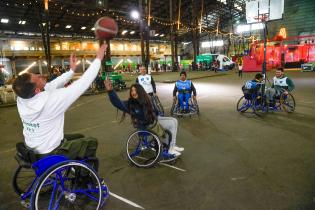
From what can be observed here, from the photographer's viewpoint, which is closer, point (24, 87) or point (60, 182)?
point (24, 87)

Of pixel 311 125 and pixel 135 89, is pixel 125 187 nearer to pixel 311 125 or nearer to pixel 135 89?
pixel 135 89

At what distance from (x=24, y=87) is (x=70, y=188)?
136cm

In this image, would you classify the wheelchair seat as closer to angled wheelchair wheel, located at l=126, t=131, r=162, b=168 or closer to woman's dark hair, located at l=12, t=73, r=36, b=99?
woman's dark hair, located at l=12, t=73, r=36, b=99

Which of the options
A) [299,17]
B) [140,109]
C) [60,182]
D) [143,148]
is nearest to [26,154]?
[60,182]

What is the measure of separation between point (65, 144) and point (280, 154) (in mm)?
3791

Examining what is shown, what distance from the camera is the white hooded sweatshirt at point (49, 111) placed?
2709mm

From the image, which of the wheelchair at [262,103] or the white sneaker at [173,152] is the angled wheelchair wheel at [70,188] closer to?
the white sneaker at [173,152]

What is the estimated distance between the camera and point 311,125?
662 centimetres

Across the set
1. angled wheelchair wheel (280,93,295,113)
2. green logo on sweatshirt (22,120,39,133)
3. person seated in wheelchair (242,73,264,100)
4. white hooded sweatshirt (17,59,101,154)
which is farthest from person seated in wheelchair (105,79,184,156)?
angled wheelchair wheel (280,93,295,113)

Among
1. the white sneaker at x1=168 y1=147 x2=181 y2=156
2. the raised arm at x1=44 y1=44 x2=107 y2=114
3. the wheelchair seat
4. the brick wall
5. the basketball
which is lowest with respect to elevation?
the white sneaker at x1=168 y1=147 x2=181 y2=156

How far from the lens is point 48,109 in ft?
9.07

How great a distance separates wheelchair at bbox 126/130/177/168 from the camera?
4.39 m

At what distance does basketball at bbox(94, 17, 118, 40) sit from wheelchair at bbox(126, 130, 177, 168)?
179cm

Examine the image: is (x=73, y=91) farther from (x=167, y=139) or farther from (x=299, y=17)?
(x=299, y=17)
